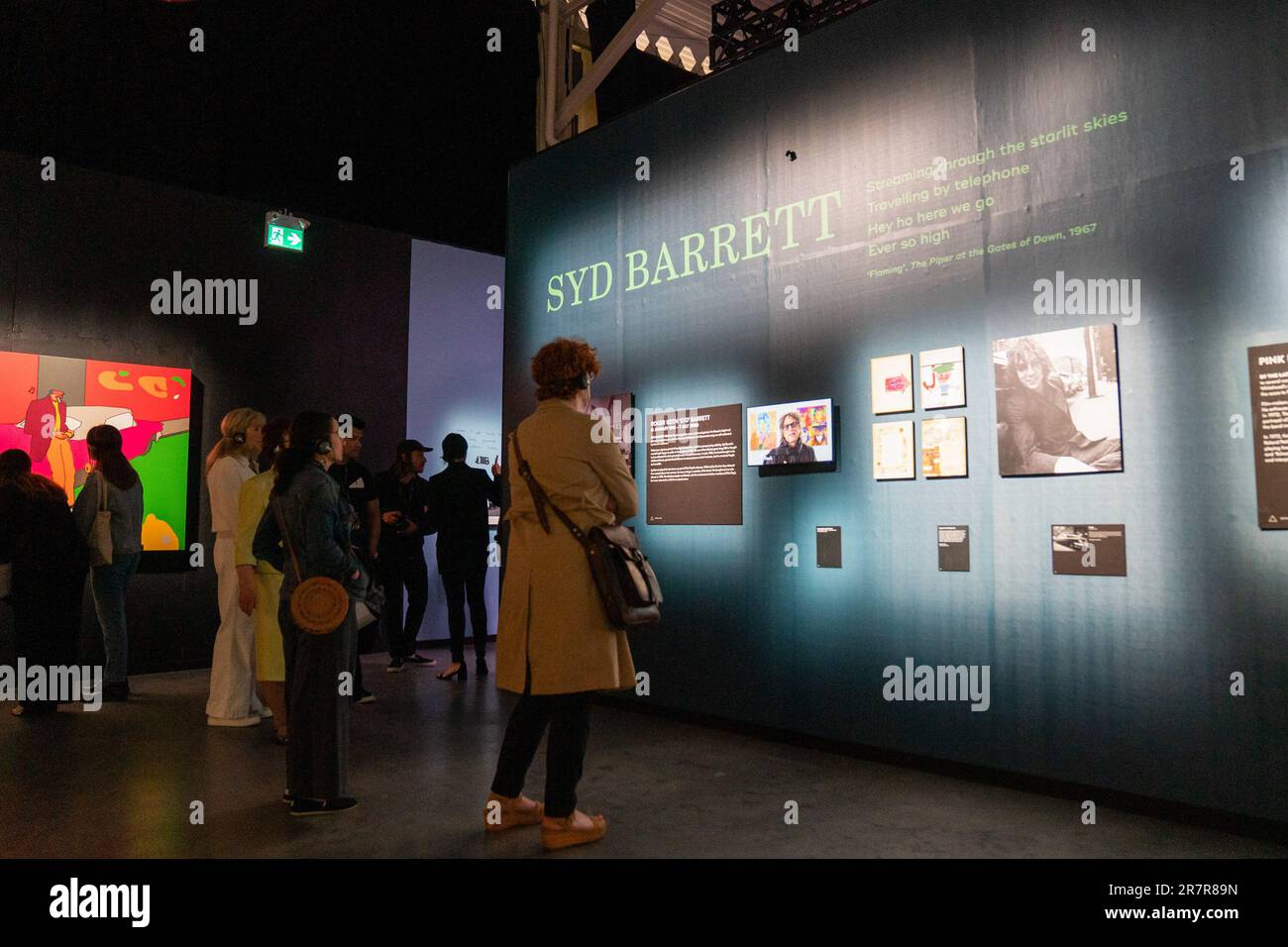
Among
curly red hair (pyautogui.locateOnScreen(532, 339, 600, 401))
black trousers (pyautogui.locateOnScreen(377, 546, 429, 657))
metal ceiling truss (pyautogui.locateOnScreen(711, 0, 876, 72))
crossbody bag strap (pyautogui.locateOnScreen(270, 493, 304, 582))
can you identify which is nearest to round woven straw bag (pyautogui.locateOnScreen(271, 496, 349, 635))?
crossbody bag strap (pyautogui.locateOnScreen(270, 493, 304, 582))

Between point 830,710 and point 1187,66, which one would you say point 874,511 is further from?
point 1187,66

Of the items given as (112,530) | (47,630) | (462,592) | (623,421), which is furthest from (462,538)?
(47,630)

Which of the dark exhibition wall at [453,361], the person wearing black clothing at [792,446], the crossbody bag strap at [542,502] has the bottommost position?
the crossbody bag strap at [542,502]

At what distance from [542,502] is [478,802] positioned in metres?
1.29

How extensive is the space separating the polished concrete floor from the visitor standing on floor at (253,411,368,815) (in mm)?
140

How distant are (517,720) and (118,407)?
195 inches

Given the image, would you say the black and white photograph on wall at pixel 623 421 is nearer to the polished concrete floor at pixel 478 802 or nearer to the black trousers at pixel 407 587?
the polished concrete floor at pixel 478 802

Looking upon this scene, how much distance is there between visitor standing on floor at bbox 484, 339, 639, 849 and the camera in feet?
8.59

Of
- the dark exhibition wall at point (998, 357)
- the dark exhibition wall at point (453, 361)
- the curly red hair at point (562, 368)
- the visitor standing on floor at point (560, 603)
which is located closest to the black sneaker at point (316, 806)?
the visitor standing on floor at point (560, 603)

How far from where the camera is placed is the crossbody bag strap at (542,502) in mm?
2674

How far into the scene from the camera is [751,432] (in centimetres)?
450

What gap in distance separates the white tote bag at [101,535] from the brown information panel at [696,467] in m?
3.36
